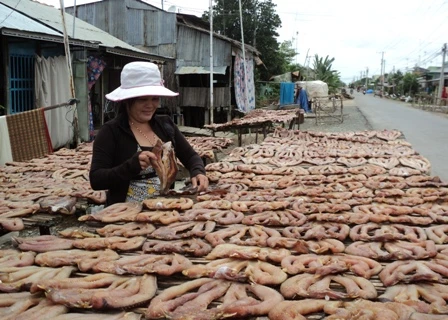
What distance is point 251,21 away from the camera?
24.7 metres

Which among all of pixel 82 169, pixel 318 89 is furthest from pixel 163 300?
pixel 318 89

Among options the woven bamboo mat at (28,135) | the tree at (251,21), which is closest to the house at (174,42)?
the tree at (251,21)

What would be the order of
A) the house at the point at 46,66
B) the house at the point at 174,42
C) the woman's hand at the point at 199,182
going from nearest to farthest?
the woman's hand at the point at 199,182 < the house at the point at 46,66 < the house at the point at 174,42

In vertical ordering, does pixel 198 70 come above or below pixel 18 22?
below

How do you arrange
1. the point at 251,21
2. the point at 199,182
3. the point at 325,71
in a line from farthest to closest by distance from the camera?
the point at 325,71 < the point at 251,21 < the point at 199,182

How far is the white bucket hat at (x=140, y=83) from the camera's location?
2.83m

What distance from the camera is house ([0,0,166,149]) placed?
834 cm

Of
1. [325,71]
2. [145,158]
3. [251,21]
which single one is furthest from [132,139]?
[325,71]

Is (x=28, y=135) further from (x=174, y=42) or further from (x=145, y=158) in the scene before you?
(x=174, y=42)

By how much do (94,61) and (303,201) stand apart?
31.4 ft

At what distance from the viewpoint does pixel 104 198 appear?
3.86 m

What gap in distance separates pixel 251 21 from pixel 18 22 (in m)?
18.3

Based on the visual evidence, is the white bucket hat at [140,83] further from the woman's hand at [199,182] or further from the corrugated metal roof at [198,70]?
the corrugated metal roof at [198,70]

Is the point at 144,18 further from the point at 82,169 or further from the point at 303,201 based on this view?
the point at 303,201
